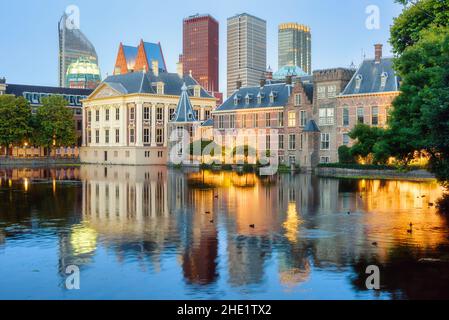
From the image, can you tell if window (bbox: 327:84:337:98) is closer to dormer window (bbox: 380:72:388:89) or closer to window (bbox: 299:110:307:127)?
window (bbox: 299:110:307:127)

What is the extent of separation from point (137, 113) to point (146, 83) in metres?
6.42

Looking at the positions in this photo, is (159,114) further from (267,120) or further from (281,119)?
(281,119)

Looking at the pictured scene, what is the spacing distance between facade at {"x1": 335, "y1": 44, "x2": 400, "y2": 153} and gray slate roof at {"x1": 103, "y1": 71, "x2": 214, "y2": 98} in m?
45.0

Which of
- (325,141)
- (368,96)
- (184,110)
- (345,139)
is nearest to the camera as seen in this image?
(368,96)

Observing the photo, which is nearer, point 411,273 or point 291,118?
point 411,273

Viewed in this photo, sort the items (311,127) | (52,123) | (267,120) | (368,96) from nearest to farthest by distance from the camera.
→ (368,96)
(311,127)
(267,120)
(52,123)

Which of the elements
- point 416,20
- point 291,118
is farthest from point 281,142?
point 416,20

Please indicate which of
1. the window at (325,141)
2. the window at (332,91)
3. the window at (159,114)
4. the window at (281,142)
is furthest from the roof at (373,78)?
the window at (159,114)

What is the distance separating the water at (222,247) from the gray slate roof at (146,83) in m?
77.1

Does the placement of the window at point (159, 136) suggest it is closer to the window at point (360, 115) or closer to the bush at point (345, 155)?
the bush at point (345, 155)

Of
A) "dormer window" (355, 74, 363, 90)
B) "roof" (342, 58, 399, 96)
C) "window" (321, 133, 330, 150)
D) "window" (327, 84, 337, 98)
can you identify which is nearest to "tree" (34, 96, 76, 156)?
"window" (321, 133, 330, 150)

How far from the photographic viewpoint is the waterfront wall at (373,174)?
65.3 m

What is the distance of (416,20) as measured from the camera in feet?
167

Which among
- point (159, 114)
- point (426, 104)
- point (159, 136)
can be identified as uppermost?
point (159, 114)
